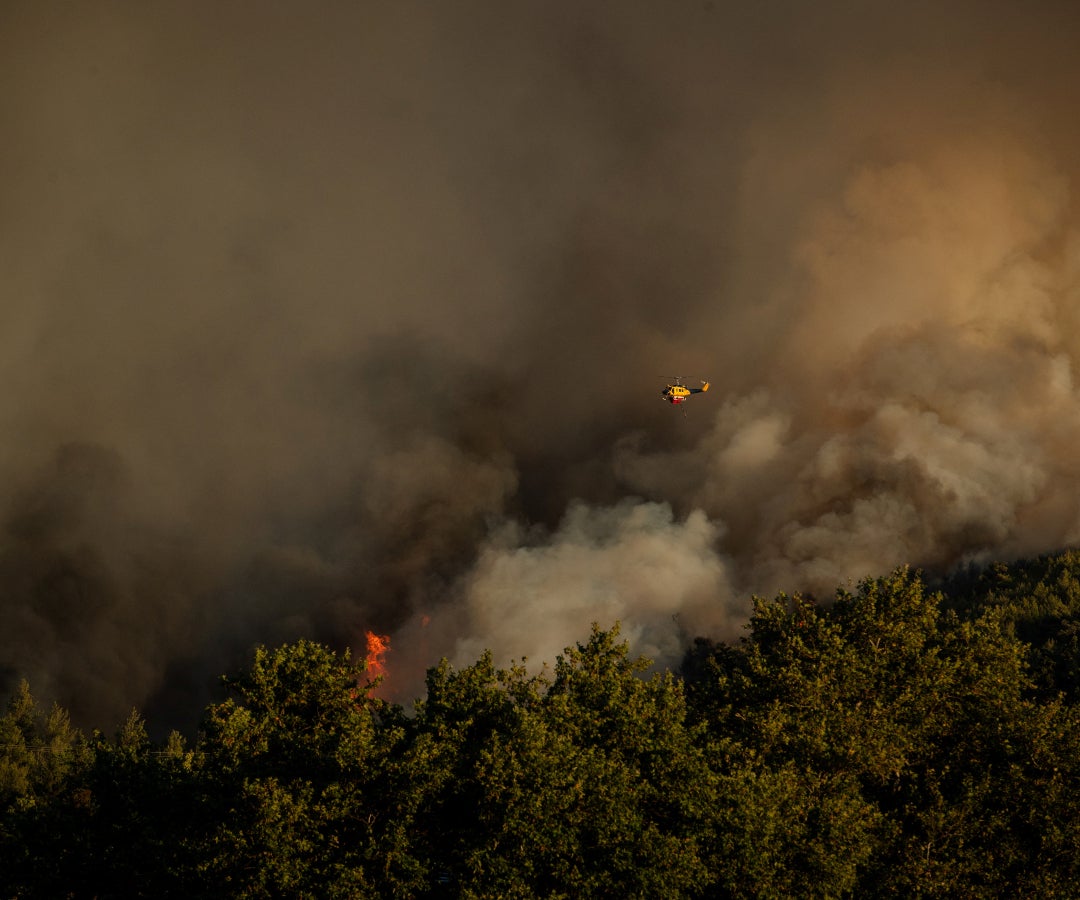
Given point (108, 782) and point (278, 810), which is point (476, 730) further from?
point (108, 782)

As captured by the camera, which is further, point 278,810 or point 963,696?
point 963,696

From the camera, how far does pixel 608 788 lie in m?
51.2

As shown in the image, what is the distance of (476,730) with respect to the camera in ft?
190

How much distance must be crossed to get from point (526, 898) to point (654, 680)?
59.5 ft

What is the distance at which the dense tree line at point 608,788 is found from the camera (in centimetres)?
5000

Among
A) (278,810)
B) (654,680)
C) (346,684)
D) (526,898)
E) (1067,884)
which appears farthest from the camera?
(346,684)

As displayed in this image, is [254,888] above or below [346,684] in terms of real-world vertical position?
below

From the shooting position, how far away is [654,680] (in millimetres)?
61688

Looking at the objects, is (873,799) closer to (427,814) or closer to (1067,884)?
(1067,884)

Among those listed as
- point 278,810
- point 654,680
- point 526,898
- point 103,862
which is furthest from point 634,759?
Result: point 103,862

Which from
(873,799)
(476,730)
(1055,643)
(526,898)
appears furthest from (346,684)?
(1055,643)

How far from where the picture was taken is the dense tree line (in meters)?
50.0


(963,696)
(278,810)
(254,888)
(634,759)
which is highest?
(963,696)

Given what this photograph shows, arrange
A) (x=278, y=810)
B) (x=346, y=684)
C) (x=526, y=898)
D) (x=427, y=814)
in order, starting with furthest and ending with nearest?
(x=346, y=684), (x=427, y=814), (x=278, y=810), (x=526, y=898)
